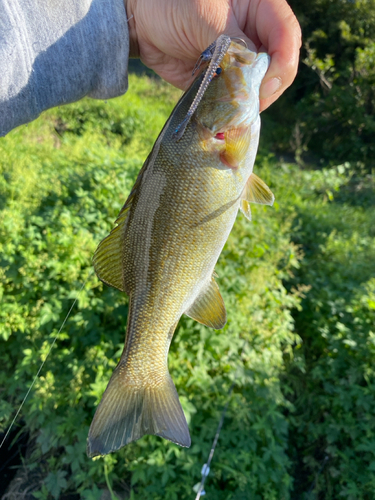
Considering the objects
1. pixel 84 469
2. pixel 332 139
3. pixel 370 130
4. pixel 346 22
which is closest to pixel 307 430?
pixel 84 469

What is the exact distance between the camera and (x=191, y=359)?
2.91 metres

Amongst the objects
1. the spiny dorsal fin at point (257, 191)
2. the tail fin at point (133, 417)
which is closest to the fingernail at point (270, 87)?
the spiny dorsal fin at point (257, 191)

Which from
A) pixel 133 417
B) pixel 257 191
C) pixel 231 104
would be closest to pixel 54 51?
pixel 231 104

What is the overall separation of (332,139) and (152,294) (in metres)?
13.0

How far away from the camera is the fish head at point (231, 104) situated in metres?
1.57

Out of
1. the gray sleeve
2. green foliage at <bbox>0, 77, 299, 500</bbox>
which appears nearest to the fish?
the gray sleeve

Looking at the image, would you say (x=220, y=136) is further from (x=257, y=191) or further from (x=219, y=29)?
(x=219, y=29)

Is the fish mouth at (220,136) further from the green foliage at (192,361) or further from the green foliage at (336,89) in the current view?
the green foliage at (336,89)

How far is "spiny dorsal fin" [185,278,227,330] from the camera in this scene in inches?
67.6

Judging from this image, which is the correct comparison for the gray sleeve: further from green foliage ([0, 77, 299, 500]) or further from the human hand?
green foliage ([0, 77, 299, 500])

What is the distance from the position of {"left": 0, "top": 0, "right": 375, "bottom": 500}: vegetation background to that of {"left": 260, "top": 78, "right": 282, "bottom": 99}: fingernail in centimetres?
191

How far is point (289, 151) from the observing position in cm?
1270

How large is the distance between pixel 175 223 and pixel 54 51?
3.59 feet

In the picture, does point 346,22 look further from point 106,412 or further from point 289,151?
point 106,412
